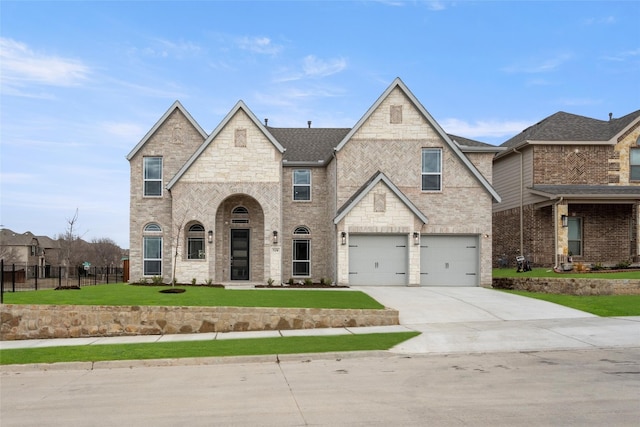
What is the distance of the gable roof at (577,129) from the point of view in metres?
29.0

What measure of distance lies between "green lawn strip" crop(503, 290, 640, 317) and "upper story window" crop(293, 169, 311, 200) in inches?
470

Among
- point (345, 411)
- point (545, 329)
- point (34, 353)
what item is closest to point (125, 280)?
point (34, 353)

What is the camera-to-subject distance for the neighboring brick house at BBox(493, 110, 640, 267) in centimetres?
2778

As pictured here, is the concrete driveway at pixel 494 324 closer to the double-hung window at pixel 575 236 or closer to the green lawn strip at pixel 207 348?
the green lawn strip at pixel 207 348

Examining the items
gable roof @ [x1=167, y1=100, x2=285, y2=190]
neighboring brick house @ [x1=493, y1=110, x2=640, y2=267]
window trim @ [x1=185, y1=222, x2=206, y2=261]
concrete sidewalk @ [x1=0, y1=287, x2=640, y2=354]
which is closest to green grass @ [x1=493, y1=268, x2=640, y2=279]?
neighboring brick house @ [x1=493, y1=110, x2=640, y2=267]

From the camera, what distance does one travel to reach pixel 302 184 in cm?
2809

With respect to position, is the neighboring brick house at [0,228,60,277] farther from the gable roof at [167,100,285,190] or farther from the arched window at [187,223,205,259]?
the gable roof at [167,100,285,190]

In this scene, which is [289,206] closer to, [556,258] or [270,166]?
[270,166]

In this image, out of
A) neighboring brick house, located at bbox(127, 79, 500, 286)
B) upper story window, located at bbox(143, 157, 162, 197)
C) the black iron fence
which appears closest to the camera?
the black iron fence

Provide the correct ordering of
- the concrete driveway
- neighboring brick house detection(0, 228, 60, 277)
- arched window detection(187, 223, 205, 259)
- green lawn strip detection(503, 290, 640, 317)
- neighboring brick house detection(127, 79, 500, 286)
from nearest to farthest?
the concrete driveway, green lawn strip detection(503, 290, 640, 317), neighboring brick house detection(127, 79, 500, 286), arched window detection(187, 223, 205, 259), neighboring brick house detection(0, 228, 60, 277)

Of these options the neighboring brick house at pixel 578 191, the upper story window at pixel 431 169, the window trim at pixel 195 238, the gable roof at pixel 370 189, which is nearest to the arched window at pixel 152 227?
the window trim at pixel 195 238

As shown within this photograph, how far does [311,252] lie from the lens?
27.8 metres

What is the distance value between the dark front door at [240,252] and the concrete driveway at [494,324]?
7790 mm

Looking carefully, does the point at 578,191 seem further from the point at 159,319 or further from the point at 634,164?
the point at 159,319
